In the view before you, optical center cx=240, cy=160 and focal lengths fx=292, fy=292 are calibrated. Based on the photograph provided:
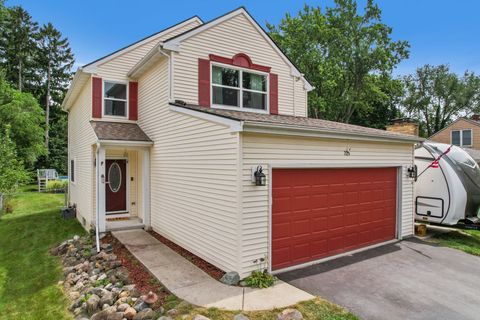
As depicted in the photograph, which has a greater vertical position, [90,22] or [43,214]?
[90,22]

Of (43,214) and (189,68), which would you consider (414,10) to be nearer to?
(189,68)

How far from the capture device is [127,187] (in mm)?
10617

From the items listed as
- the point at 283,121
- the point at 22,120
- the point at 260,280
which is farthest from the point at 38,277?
the point at 22,120

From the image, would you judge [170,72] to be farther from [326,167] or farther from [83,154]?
[83,154]

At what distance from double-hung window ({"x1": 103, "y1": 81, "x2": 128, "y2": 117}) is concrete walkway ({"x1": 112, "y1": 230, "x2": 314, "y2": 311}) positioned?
5453mm

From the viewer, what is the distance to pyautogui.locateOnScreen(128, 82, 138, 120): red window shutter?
34.0 feet

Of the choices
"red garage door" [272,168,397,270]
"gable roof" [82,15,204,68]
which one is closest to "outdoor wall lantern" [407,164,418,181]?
"red garage door" [272,168,397,270]

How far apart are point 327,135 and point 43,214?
13.7 m

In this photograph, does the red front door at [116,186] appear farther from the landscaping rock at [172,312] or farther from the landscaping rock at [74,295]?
→ the landscaping rock at [172,312]

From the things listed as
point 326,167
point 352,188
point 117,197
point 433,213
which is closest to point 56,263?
point 117,197

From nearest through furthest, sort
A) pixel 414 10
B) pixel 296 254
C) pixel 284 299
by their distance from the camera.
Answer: pixel 284 299 < pixel 296 254 < pixel 414 10

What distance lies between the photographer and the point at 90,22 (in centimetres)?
2086

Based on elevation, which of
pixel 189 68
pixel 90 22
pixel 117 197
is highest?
pixel 90 22

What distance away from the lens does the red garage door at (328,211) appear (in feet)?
20.1
